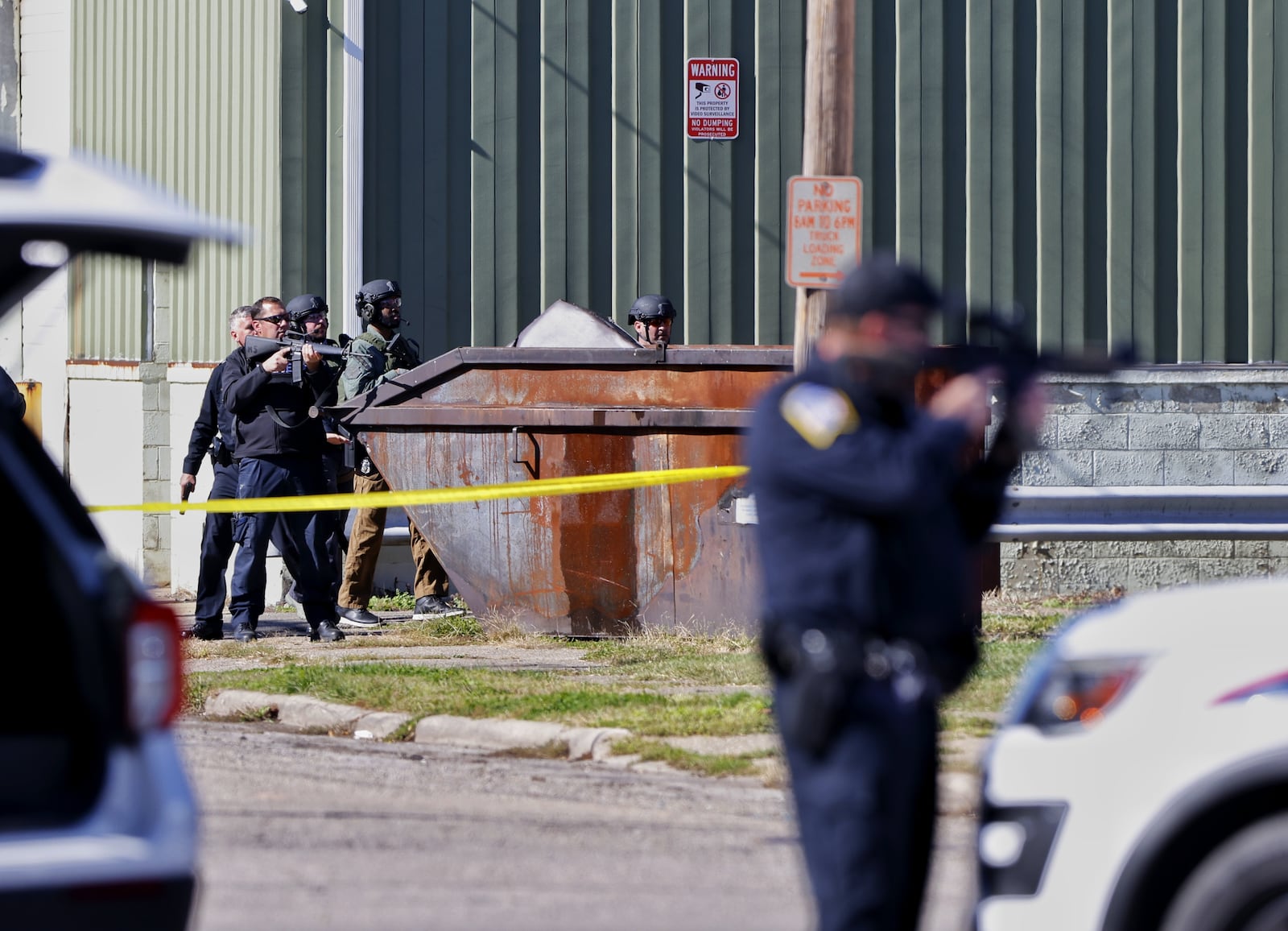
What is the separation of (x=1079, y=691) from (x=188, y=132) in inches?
496

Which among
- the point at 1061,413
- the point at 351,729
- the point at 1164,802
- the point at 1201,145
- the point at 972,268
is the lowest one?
the point at 351,729

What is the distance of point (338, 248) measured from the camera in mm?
13969

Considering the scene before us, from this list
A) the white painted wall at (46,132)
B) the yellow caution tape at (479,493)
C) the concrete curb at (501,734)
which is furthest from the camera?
the white painted wall at (46,132)

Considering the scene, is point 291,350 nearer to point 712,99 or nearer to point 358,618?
point 358,618

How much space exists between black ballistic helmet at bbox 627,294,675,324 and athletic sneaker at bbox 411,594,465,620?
2.38 m

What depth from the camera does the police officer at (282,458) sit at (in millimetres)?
11148

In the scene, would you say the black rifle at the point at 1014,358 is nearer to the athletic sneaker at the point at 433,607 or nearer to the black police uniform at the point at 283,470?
the black police uniform at the point at 283,470

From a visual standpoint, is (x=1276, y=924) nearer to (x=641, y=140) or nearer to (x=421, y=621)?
(x=421, y=621)

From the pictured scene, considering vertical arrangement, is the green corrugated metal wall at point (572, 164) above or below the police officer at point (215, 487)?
above

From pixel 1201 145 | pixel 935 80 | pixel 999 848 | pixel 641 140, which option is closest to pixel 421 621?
pixel 641 140

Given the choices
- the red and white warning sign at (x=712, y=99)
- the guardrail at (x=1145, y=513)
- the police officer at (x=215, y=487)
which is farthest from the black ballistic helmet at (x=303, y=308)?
the guardrail at (x=1145, y=513)

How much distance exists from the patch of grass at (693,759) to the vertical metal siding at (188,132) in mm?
7078

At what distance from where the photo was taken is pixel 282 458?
442 inches

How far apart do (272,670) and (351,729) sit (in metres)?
1.24
